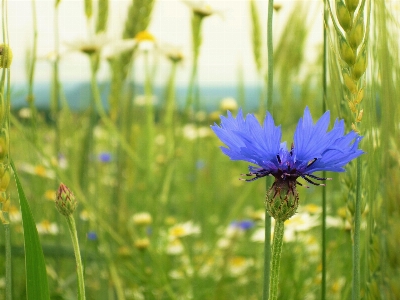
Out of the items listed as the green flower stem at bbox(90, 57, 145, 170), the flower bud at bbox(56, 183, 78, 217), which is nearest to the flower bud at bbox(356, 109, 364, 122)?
the flower bud at bbox(56, 183, 78, 217)

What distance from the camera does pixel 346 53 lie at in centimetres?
37

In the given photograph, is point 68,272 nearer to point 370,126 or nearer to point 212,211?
point 212,211

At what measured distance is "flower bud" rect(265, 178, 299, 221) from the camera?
0.35m

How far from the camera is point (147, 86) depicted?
3.62ft

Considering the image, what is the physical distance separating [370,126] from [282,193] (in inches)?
3.8

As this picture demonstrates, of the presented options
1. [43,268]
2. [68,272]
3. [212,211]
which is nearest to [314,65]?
[212,211]

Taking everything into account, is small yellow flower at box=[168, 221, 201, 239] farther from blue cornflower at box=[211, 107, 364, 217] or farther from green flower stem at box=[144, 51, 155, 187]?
blue cornflower at box=[211, 107, 364, 217]

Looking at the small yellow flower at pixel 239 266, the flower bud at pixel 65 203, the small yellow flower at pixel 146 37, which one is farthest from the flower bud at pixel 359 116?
the small yellow flower at pixel 239 266

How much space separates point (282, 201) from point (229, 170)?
72.7 inches

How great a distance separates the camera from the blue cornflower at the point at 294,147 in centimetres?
33

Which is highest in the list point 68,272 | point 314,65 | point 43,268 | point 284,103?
point 314,65

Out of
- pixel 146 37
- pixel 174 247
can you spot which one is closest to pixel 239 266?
pixel 174 247

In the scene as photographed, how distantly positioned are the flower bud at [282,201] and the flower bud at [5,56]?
20cm

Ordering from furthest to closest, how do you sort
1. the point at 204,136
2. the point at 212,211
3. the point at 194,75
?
1. the point at 204,136
2. the point at 212,211
3. the point at 194,75
